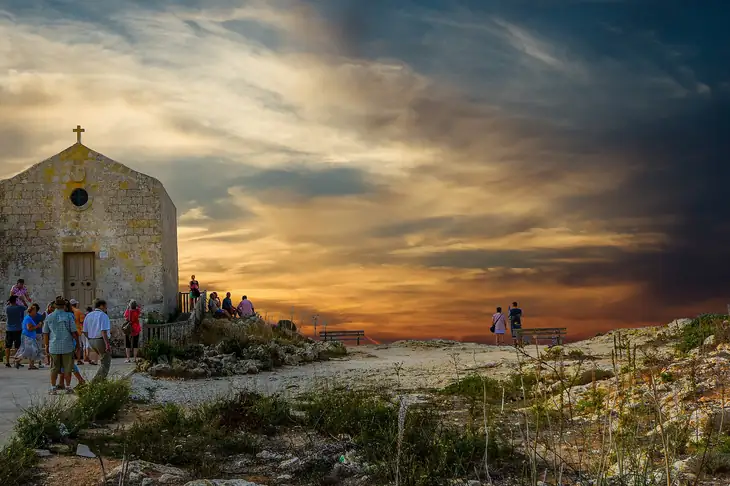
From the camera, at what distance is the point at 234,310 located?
105 feet

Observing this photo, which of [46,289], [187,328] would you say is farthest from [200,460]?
[46,289]

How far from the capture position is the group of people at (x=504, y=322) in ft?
79.7

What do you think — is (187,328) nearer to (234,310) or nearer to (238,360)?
(238,360)

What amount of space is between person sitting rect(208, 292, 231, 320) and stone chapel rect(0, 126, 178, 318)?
336 cm

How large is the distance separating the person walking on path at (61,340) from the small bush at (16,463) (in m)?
4.04

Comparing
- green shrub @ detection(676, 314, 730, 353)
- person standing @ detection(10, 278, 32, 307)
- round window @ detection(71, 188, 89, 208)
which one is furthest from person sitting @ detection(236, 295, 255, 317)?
green shrub @ detection(676, 314, 730, 353)

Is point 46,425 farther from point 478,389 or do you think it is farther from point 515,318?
point 515,318

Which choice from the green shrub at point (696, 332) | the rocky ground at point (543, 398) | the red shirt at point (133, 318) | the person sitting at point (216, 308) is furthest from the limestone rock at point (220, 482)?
the person sitting at point (216, 308)

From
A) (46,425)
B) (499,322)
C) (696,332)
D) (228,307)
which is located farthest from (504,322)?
(46,425)

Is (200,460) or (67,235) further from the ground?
(67,235)

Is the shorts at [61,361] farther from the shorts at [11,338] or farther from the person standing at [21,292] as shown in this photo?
the person standing at [21,292]

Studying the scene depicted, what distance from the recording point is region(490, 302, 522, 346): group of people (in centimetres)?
2430

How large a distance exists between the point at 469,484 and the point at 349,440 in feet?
7.22

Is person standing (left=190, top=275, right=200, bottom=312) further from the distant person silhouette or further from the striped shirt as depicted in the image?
the striped shirt
